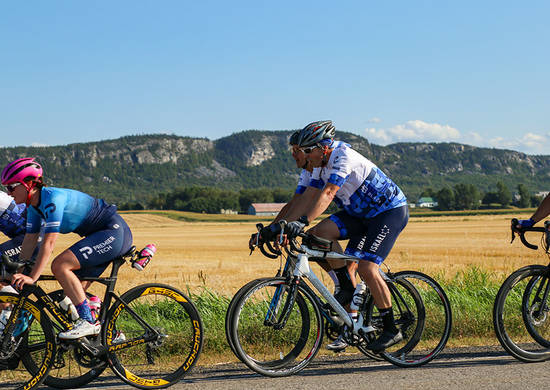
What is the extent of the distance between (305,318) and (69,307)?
1.95 metres

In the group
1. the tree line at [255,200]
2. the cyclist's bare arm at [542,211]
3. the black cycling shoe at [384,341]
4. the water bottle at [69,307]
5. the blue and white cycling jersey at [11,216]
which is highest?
the cyclist's bare arm at [542,211]

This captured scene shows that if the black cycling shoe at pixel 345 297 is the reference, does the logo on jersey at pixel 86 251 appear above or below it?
above

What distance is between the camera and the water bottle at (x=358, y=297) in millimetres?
5402

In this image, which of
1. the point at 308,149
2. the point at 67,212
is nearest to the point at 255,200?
the point at 308,149

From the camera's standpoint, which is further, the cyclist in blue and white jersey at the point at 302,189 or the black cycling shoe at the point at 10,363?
the cyclist in blue and white jersey at the point at 302,189

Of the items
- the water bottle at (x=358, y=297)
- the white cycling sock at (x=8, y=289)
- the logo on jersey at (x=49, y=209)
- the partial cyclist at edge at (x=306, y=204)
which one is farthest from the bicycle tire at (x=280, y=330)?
the white cycling sock at (x=8, y=289)

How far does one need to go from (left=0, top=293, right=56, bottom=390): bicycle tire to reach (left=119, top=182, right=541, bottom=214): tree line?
383 feet

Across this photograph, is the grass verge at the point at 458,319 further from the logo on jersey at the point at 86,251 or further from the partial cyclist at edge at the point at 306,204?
the logo on jersey at the point at 86,251

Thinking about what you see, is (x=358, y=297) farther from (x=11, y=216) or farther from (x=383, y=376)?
(x=11, y=216)

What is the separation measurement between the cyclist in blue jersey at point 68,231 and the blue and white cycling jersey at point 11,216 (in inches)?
36.4

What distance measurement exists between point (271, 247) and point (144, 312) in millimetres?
1611

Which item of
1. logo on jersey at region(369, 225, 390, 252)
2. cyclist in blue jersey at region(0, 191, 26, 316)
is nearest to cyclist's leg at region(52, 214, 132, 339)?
cyclist in blue jersey at region(0, 191, 26, 316)

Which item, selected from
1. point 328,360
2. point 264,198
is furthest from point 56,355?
point 264,198

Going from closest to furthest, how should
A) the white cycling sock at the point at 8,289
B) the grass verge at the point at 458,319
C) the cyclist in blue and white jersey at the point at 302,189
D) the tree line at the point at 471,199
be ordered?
1. the white cycling sock at the point at 8,289
2. the cyclist in blue and white jersey at the point at 302,189
3. the grass verge at the point at 458,319
4. the tree line at the point at 471,199
